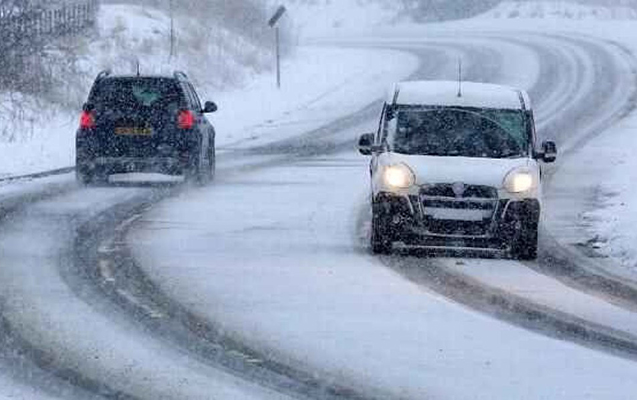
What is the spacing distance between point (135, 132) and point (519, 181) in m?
9.13

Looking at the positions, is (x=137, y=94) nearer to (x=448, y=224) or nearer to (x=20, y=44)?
(x=448, y=224)

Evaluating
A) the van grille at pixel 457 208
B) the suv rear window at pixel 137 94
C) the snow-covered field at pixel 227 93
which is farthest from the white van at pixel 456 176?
the snow-covered field at pixel 227 93

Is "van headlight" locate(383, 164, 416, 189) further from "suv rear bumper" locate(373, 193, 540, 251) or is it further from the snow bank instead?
the snow bank

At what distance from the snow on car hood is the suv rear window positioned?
833 cm

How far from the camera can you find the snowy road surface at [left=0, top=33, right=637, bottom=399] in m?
10.0

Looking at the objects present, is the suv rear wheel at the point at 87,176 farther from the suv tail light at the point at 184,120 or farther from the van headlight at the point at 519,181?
the van headlight at the point at 519,181

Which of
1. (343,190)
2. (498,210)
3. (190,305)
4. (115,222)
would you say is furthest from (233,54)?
(190,305)

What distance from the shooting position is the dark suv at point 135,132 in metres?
24.4

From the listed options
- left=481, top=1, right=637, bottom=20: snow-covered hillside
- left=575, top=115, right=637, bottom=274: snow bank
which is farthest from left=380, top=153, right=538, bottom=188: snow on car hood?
left=481, top=1, right=637, bottom=20: snow-covered hillside

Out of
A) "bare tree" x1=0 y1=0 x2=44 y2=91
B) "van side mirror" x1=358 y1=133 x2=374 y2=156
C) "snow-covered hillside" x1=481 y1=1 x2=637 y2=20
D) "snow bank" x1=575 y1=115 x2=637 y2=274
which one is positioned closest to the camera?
"van side mirror" x1=358 y1=133 x2=374 y2=156

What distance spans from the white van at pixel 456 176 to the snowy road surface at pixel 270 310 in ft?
0.99

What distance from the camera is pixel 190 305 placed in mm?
13023

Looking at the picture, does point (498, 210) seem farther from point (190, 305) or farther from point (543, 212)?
point (543, 212)

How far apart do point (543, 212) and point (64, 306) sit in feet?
33.7
